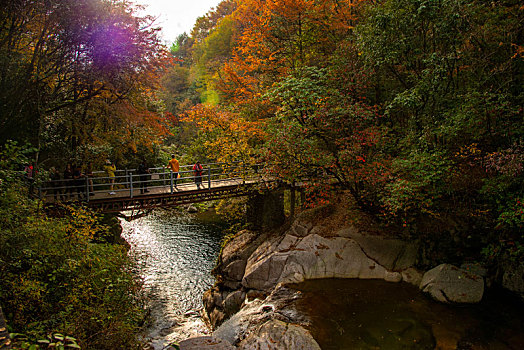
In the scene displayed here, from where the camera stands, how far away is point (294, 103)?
10867 millimetres

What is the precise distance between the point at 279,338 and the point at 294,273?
3551 mm

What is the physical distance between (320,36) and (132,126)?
1016cm

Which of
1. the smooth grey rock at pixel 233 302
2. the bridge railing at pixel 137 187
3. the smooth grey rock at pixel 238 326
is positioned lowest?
the smooth grey rock at pixel 233 302

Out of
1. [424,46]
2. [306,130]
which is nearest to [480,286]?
[306,130]

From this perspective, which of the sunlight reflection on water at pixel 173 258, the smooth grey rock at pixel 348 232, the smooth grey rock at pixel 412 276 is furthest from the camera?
the sunlight reflection on water at pixel 173 258

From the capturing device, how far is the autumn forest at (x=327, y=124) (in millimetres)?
6535

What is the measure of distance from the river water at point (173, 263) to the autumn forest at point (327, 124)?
3534mm

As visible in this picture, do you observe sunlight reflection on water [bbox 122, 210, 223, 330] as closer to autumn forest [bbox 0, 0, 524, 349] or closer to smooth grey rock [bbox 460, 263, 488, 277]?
autumn forest [bbox 0, 0, 524, 349]

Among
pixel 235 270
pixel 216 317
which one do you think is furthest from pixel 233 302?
pixel 235 270

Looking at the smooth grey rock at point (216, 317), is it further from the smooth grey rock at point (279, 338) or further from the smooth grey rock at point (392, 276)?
the smooth grey rock at point (392, 276)

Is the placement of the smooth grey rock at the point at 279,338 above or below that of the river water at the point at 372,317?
above

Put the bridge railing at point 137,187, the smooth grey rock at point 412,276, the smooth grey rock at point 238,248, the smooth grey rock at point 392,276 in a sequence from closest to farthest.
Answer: the smooth grey rock at point 412,276
the smooth grey rock at point 392,276
the bridge railing at point 137,187
the smooth grey rock at point 238,248

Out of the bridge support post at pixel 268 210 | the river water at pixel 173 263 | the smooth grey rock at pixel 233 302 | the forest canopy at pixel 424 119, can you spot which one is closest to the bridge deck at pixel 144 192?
the bridge support post at pixel 268 210

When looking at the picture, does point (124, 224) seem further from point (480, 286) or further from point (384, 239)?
point (480, 286)
